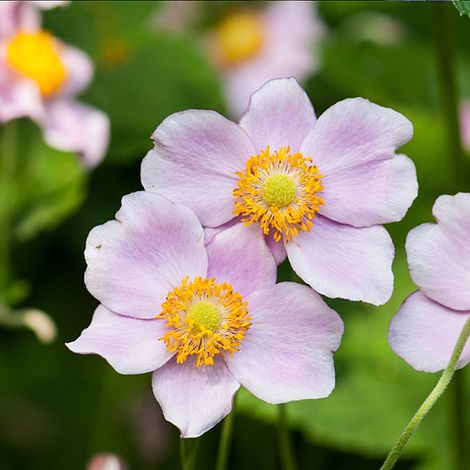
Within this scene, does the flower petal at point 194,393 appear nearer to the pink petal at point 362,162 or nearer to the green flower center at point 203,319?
the green flower center at point 203,319

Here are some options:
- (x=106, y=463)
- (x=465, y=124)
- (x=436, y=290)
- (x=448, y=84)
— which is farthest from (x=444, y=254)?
(x=465, y=124)

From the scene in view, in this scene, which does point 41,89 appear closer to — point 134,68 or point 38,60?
point 38,60

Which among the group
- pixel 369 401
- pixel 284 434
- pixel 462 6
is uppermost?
pixel 462 6

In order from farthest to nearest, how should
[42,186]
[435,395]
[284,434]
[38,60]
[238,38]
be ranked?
1. [238,38]
2. [42,186]
3. [38,60]
4. [284,434]
5. [435,395]

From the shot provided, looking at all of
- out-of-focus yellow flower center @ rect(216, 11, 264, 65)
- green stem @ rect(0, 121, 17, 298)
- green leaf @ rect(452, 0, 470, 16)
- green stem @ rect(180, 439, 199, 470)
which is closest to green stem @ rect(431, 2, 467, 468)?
green leaf @ rect(452, 0, 470, 16)

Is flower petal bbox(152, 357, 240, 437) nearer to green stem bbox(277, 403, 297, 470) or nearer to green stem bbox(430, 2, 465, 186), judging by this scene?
green stem bbox(277, 403, 297, 470)

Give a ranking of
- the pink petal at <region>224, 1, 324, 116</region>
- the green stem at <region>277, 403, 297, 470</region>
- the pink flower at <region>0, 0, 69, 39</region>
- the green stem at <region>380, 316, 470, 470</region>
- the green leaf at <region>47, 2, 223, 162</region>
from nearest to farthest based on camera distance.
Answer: the green stem at <region>380, 316, 470, 470</region> < the green stem at <region>277, 403, 297, 470</region> < the pink flower at <region>0, 0, 69, 39</region> < the green leaf at <region>47, 2, 223, 162</region> < the pink petal at <region>224, 1, 324, 116</region>

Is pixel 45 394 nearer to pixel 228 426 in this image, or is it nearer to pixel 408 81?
pixel 408 81

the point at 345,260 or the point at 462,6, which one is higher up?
the point at 462,6
